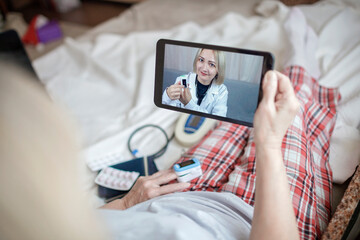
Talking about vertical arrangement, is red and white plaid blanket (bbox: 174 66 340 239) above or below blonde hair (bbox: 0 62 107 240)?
below

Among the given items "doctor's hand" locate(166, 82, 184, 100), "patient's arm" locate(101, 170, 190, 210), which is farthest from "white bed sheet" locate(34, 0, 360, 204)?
"doctor's hand" locate(166, 82, 184, 100)

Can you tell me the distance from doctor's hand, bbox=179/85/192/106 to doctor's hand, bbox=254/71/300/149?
0.49 ft

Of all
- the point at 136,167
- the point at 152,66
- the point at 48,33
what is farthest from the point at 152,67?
the point at 48,33

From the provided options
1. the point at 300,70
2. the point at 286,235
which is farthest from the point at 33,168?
the point at 300,70

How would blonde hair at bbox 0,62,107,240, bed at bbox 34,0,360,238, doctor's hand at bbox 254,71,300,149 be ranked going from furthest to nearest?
bed at bbox 34,0,360,238
doctor's hand at bbox 254,71,300,149
blonde hair at bbox 0,62,107,240

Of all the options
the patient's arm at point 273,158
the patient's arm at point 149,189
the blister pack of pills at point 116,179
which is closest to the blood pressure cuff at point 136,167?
the blister pack of pills at point 116,179

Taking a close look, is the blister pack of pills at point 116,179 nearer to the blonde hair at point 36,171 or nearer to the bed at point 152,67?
the bed at point 152,67

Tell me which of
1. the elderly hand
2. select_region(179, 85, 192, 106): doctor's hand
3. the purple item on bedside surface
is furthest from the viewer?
the purple item on bedside surface

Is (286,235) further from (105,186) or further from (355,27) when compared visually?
(355,27)

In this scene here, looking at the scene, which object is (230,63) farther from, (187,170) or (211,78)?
(187,170)

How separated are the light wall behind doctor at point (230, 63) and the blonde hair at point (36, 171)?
26cm

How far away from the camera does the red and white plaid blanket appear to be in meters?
0.64

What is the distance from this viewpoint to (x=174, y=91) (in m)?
0.55

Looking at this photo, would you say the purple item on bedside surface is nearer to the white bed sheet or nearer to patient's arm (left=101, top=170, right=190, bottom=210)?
the white bed sheet
